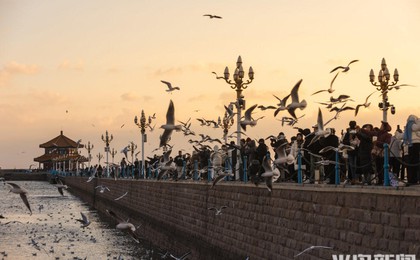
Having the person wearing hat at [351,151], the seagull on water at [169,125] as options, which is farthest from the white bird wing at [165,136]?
the person wearing hat at [351,151]

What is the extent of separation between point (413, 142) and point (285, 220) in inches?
188

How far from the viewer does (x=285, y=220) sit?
23641 millimetres

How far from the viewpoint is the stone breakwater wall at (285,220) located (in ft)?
55.0

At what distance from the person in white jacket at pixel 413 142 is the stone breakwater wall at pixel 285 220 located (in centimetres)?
141

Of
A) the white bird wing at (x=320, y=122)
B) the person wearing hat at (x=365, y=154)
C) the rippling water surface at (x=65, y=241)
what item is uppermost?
the white bird wing at (x=320, y=122)

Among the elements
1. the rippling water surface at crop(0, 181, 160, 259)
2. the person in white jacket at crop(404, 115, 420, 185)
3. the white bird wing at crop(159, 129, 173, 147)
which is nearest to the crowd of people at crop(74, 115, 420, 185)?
the person in white jacket at crop(404, 115, 420, 185)

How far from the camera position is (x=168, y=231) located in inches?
1692

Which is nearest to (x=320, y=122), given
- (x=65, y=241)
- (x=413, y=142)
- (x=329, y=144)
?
(x=413, y=142)

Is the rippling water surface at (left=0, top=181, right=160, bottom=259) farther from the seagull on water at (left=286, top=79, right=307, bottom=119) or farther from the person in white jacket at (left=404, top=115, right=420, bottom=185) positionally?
the person in white jacket at (left=404, top=115, right=420, bottom=185)

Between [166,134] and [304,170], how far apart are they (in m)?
5.63

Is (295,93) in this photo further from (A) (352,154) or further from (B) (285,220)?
(B) (285,220)

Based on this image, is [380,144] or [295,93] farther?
[380,144]

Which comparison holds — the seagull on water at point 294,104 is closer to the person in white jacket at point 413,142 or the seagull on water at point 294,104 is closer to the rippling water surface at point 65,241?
the person in white jacket at point 413,142

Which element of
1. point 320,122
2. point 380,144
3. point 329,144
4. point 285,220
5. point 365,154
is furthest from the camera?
point 329,144
